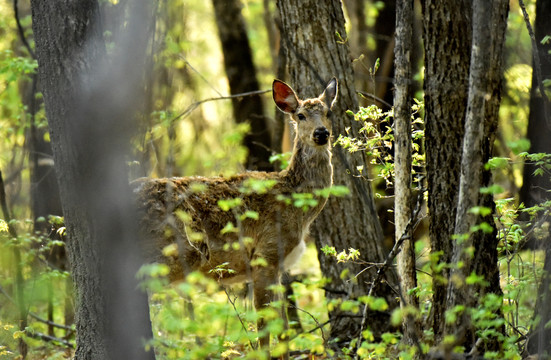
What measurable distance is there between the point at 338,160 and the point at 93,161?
396 cm

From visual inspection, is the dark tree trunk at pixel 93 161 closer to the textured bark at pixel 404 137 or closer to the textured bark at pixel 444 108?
the textured bark at pixel 404 137

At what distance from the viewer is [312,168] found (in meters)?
8.95

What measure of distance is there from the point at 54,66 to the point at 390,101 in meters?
8.18

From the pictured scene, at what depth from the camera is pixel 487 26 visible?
217 inches

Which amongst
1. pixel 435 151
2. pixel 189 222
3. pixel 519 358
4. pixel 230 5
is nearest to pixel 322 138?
pixel 189 222

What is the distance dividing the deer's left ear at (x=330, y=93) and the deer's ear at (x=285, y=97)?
14.7 inches

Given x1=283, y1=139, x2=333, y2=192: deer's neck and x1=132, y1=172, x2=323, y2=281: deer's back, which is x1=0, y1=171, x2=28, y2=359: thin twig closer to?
x1=132, y1=172, x2=323, y2=281: deer's back

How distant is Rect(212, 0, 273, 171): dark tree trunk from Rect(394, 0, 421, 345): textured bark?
23.4 feet

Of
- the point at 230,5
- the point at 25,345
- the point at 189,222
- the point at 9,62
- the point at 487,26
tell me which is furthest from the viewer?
the point at 230,5

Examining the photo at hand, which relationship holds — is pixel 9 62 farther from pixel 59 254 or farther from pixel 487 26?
pixel 487 26

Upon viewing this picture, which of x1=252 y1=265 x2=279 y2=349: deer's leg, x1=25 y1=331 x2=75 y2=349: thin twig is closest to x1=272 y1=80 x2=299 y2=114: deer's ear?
x1=252 y1=265 x2=279 y2=349: deer's leg

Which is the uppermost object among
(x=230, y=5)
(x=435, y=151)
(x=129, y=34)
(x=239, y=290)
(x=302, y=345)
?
(x=230, y=5)

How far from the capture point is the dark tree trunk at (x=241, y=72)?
1434 centimetres

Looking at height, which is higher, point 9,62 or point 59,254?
point 9,62
